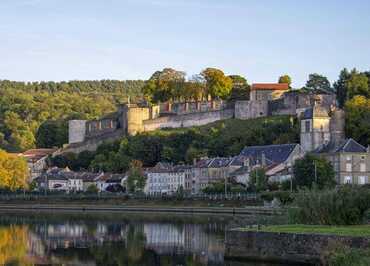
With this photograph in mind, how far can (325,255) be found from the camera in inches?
1083

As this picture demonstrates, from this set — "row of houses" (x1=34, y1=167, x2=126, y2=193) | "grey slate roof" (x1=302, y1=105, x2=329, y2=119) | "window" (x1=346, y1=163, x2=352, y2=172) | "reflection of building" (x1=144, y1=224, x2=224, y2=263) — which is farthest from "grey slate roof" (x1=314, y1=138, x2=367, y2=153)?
"reflection of building" (x1=144, y1=224, x2=224, y2=263)

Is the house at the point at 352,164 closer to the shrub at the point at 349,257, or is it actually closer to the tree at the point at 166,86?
the tree at the point at 166,86

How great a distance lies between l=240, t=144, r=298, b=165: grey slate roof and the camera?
3209 inches

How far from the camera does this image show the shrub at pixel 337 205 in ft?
107

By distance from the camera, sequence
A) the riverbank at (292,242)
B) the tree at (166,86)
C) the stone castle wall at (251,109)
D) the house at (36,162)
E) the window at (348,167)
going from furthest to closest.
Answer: the tree at (166,86), the house at (36,162), the stone castle wall at (251,109), the window at (348,167), the riverbank at (292,242)

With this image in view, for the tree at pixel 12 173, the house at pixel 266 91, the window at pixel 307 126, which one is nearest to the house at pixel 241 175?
the window at pixel 307 126

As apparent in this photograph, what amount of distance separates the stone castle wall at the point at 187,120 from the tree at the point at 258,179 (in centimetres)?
2955

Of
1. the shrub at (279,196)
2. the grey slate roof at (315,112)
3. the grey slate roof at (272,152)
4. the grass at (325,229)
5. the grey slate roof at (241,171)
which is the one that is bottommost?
the grass at (325,229)

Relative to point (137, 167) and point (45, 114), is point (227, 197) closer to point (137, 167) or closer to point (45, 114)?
point (137, 167)

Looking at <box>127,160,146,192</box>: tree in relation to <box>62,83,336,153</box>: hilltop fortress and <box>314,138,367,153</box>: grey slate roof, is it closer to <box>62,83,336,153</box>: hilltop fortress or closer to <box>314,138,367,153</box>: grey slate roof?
<box>62,83,336,153</box>: hilltop fortress

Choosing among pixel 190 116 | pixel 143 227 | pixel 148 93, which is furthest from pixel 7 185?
pixel 143 227

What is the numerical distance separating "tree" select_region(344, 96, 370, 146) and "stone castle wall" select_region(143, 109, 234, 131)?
2093 centimetres

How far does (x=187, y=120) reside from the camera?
108 meters

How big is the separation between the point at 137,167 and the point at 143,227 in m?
43.3
